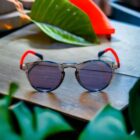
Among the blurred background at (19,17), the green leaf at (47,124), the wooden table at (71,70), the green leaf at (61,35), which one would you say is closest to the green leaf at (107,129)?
the green leaf at (47,124)

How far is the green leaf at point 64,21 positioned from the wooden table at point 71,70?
28 mm

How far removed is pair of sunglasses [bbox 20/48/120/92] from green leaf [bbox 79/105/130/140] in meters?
0.36

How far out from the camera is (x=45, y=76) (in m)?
0.63

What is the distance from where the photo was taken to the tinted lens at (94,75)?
2.01ft

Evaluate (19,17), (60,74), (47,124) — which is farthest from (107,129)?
(19,17)

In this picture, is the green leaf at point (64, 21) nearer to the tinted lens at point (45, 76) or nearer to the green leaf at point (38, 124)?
the tinted lens at point (45, 76)

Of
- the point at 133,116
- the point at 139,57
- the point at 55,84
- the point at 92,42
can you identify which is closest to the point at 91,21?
the point at 92,42

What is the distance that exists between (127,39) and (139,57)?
15cm

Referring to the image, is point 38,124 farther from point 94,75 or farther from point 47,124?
point 94,75

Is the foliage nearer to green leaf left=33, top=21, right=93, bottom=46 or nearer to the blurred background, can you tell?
green leaf left=33, top=21, right=93, bottom=46

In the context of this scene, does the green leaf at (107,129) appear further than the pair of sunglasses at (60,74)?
No

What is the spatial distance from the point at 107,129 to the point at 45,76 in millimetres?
402

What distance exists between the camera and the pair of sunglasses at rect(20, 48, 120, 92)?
24.0 inches

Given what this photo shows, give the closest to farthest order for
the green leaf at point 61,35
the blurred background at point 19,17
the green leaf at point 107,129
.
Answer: the green leaf at point 107,129 → the green leaf at point 61,35 → the blurred background at point 19,17
